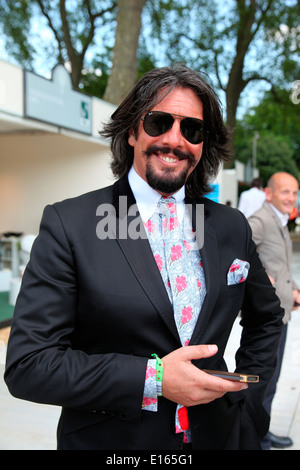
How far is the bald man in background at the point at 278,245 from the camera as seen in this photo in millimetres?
3307

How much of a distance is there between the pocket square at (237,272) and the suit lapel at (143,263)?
254mm

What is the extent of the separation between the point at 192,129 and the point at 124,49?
9862mm

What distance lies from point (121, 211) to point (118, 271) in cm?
21

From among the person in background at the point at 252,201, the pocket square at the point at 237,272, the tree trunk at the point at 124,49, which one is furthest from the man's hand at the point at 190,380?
the tree trunk at the point at 124,49

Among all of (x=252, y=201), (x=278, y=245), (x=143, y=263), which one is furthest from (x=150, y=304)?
(x=252, y=201)

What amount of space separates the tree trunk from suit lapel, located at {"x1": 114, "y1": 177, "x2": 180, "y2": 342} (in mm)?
9536

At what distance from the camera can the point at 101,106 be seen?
30.9ft

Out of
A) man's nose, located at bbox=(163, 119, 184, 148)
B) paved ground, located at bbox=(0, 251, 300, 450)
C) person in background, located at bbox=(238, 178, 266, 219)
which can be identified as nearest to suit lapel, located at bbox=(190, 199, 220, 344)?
man's nose, located at bbox=(163, 119, 184, 148)

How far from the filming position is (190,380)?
1089 millimetres

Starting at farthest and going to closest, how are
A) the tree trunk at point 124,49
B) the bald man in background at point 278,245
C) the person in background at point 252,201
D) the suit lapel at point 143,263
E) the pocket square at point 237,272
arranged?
1. the tree trunk at point 124,49
2. the person in background at point 252,201
3. the bald man in background at point 278,245
4. the pocket square at point 237,272
5. the suit lapel at point 143,263

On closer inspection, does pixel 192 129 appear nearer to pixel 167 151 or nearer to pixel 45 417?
pixel 167 151

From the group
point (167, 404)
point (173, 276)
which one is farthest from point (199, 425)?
point (173, 276)

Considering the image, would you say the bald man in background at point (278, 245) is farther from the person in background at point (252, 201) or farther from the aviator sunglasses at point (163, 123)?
the person in background at point (252, 201)
